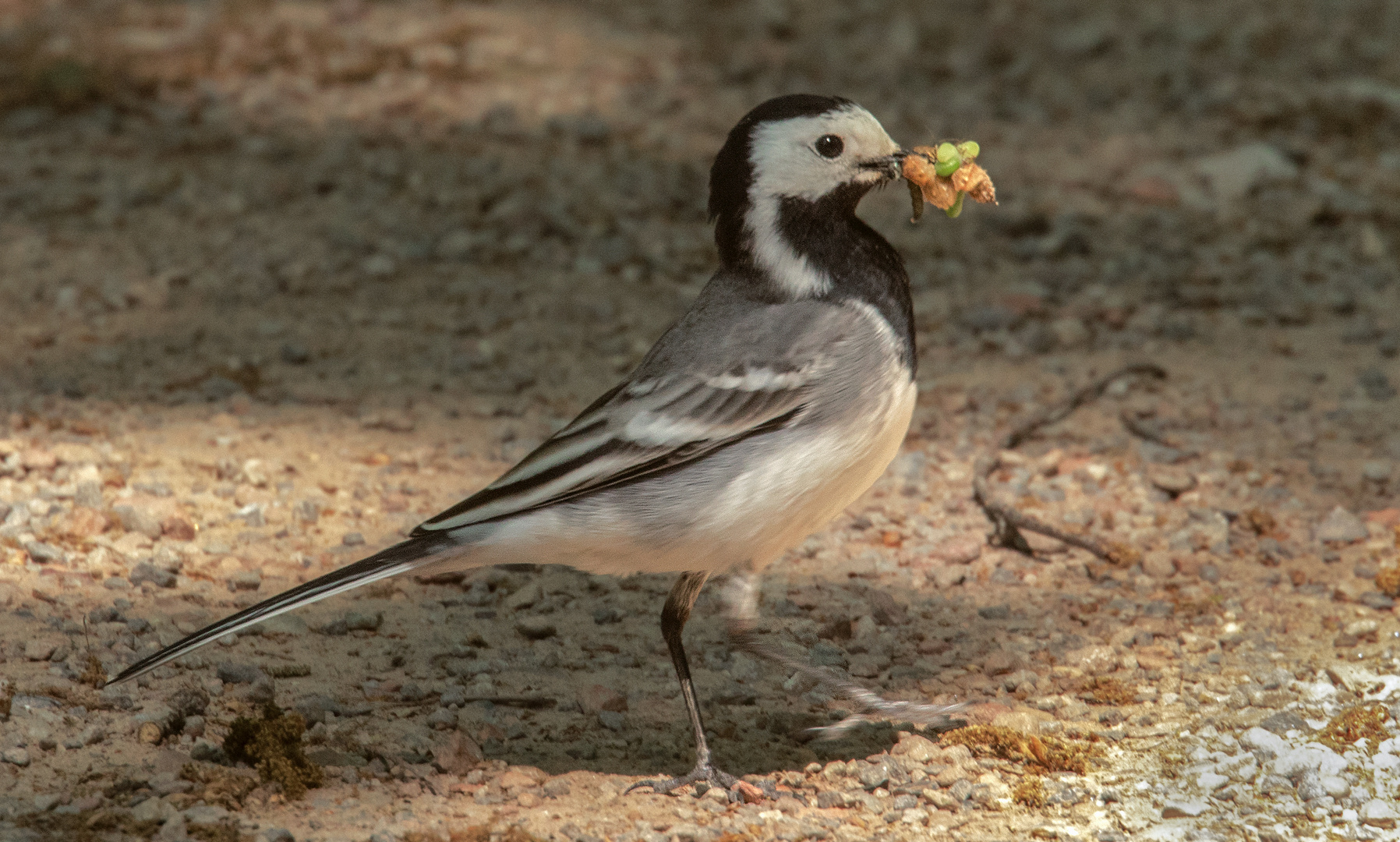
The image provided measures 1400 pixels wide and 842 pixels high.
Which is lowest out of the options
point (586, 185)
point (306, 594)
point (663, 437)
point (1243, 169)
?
point (586, 185)

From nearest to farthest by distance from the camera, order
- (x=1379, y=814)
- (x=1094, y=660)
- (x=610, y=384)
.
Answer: (x=1379, y=814)
(x=1094, y=660)
(x=610, y=384)

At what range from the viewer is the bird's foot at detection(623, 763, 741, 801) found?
11.8ft

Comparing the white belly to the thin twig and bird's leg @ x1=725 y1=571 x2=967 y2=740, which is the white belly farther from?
the thin twig

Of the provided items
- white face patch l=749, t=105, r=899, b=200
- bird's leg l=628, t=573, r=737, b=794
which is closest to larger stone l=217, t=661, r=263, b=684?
bird's leg l=628, t=573, r=737, b=794

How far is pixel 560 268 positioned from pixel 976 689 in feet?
11.1

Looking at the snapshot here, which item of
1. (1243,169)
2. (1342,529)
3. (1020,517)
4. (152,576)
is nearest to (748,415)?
(1020,517)

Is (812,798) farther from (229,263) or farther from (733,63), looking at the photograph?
(733,63)

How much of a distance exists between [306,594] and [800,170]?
157cm

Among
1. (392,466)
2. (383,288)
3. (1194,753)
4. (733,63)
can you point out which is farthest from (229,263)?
(1194,753)

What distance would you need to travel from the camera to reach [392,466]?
5.27 meters

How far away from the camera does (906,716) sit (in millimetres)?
3922

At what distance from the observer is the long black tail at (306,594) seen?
11.0 ft

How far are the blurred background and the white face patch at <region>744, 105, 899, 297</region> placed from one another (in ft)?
6.93

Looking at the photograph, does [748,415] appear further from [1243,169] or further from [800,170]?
[1243,169]
